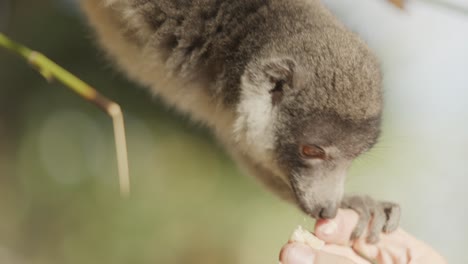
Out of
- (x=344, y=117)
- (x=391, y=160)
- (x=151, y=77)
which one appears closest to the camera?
(x=344, y=117)

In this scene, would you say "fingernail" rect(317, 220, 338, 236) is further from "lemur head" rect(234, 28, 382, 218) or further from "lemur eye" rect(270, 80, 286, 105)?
"lemur eye" rect(270, 80, 286, 105)

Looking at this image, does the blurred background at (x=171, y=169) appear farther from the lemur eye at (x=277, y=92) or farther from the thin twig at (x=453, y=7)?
the lemur eye at (x=277, y=92)

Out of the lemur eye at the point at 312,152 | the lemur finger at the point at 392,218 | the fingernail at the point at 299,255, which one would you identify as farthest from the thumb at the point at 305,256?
the lemur finger at the point at 392,218

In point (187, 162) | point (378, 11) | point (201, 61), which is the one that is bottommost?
point (187, 162)

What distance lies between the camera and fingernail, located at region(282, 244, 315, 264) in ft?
4.32

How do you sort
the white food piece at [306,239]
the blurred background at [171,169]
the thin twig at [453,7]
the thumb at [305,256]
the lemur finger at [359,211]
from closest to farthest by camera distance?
1. the thumb at [305,256]
2. the white food piece at [306,239]
3. the lemur finger at [359,211]
4. the thin twig at [453,7]
5. the blurred background at [171,169]

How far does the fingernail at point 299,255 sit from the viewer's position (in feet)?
4.32

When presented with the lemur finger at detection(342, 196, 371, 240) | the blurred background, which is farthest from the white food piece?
the blurred background

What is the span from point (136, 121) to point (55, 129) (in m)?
0.44

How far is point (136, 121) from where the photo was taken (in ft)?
8.86

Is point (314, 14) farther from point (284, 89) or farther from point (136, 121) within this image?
point (136, 121)

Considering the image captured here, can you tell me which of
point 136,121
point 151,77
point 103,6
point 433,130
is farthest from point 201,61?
point 433,130

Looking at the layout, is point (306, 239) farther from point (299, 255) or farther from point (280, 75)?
point (280, 75)

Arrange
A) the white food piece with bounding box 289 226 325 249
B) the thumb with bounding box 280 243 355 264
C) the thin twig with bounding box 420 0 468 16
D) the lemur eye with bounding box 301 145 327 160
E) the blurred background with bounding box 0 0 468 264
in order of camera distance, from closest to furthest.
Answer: the thumb with bounding box 280 243 355 264
the white food piece with bounding box 289 226 325 249
the lemur eye with bounding box 301 145 327 160
the thin twig with bounding box 420 0 468 16
the blurred background with bounding box 0 0 468 264
